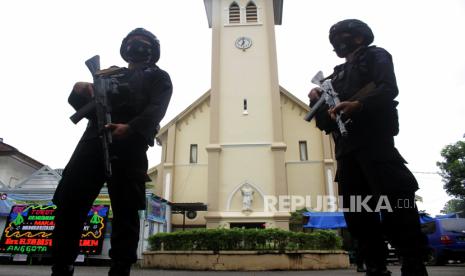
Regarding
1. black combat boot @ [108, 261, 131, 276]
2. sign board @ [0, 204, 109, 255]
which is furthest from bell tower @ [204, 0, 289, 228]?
black combat boot @ [108, 261, 131, 276]

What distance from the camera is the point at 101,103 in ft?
8.54

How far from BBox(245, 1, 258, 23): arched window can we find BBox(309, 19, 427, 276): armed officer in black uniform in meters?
19.5

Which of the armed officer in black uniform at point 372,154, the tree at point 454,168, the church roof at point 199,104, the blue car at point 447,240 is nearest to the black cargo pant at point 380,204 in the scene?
the armed officer in black uniform at point 372,154

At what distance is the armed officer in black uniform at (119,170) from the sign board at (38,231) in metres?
9.47

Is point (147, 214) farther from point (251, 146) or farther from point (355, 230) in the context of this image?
point (355, 230)

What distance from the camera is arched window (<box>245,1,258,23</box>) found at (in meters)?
21.3

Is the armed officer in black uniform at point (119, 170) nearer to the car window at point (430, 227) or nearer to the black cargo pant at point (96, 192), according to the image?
the black cargo pant at point (96, 192)

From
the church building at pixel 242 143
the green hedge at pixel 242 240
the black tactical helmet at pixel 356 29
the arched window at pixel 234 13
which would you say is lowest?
the green hedge at pixel 242 240

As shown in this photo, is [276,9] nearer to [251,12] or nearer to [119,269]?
[251,12]

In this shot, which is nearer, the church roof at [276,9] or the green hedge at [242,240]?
the green hedge at [242,240]

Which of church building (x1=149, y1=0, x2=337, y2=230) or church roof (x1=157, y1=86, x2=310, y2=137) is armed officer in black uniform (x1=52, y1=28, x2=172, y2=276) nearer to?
church building (x1=149, y1=0, x2=337, y2=230)

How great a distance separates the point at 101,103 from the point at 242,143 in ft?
52.9

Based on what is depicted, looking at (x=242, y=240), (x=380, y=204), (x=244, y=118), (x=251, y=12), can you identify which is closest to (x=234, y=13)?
(x=251, y=12)

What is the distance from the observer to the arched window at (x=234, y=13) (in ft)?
70.1
